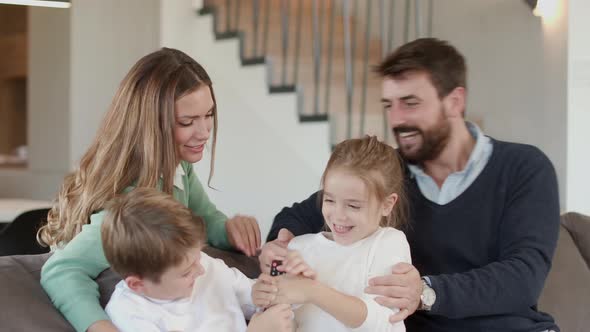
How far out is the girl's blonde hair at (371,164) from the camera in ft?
5.96

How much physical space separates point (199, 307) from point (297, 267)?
8.2 inches

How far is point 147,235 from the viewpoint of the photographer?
151cm

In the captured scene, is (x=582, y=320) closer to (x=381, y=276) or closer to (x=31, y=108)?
(x=381, y=276)

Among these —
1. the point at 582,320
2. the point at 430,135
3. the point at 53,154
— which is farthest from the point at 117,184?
the point at 53,154

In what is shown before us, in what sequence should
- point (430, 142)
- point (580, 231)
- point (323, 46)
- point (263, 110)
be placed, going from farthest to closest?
1. point (323, 46)
2. point (263, 110)
3. point (580, 231)
4. point (430, 142)

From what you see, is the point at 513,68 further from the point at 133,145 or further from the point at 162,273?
the point at 162,273

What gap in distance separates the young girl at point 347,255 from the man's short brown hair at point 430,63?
15.1 inches

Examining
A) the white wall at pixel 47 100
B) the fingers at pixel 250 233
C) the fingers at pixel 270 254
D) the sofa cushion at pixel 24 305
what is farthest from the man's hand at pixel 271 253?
the white wall at pixel 47 100

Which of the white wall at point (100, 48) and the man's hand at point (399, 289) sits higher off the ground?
the white wall at point (100, 48)

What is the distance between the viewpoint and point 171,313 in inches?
64.1

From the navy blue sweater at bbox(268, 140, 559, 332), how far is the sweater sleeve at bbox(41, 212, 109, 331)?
623 mm

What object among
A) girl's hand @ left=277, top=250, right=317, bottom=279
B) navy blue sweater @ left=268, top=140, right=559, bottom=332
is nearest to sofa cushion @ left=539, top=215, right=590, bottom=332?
navy blue sweater @ left=268, top=140, right=559, bottom=332

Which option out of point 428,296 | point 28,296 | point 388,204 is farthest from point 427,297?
point 28,296

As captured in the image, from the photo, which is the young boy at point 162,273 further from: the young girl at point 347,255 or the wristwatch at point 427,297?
the wristwatch at point 427,297
